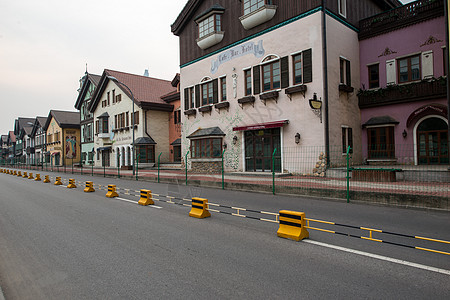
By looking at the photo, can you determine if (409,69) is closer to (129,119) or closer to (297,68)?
(297,68)

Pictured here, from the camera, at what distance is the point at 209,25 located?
70.7ft

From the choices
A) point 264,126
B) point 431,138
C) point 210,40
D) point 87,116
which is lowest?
point 431,138

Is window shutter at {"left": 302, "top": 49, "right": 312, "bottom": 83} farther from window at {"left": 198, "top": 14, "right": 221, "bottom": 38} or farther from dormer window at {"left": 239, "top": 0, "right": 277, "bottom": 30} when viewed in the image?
window at {"left": 198, "top": 14, "right": 221, "bottom": 38}

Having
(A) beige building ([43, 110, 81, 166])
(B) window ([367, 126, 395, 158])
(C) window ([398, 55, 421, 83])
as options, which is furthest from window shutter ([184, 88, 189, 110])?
(A) beige building ([43, 110, 81, 166])

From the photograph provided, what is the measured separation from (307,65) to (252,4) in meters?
5.90

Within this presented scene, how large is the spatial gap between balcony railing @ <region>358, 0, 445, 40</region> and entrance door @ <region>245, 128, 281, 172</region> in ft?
27.8

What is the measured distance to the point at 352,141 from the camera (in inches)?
687

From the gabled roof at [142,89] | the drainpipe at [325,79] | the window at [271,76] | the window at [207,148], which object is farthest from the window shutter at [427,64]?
the gabled roof at [142,89]

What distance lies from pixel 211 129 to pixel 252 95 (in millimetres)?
→ 4283

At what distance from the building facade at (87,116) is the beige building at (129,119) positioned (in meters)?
2.99

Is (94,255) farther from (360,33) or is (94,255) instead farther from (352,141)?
(360,33)

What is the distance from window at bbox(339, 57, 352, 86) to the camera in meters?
17.2

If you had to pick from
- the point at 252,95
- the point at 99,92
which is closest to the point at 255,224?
the point at 252,95

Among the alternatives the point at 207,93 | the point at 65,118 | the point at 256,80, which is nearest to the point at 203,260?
the point at 256,80
